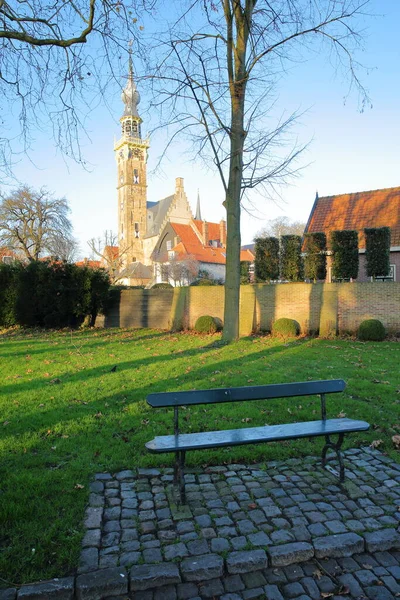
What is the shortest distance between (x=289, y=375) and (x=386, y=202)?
64.7 ft

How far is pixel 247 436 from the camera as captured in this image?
3.70 m

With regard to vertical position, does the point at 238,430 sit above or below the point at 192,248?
below

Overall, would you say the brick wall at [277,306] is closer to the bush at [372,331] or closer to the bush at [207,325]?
the bush at [372,331]

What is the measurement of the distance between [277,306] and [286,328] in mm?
1538

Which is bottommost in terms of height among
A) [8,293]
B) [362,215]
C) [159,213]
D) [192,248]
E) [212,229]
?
[8,293]

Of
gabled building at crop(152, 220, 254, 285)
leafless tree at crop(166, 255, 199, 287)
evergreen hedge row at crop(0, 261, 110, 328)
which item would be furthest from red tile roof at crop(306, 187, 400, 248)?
gabled building at crop(152, 220, 254, 285)

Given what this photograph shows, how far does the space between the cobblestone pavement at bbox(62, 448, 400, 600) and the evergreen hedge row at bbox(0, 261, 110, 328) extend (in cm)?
1754

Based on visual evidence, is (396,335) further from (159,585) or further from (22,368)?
(159,585)

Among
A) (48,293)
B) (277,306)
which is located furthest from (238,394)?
(48,293)

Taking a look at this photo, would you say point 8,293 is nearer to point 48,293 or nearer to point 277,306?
point 48,293

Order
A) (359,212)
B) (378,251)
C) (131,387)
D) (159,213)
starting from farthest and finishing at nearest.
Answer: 1. (159,213)
2. (359,212)
3. (378,251)
4. (131,387)

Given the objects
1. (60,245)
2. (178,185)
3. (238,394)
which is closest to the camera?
(238,394)

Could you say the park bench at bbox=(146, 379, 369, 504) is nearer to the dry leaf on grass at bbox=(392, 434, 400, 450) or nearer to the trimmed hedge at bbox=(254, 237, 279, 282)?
the dry leaf on grass at bbox=(392, 434, 400, 450)

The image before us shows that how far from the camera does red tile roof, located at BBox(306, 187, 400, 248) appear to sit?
23219 millimetres
